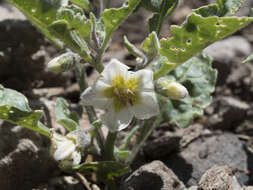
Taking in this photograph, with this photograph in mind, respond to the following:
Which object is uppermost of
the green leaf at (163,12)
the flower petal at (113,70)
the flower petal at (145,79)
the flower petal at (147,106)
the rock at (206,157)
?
the green leaf at (163,12)

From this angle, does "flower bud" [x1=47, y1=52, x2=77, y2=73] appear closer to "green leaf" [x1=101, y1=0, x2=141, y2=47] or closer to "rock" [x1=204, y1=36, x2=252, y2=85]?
"green leaf" [x1=101, y1=0, x2=141, y2=47]

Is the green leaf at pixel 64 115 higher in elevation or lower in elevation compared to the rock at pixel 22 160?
higher

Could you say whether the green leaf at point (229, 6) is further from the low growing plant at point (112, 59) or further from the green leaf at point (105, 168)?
the green leaf at point (105, 168)

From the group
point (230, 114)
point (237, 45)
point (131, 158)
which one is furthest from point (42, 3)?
point (237, 45)

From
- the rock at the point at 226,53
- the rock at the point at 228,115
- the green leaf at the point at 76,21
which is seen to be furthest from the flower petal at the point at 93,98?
the rock at the point at 226,53

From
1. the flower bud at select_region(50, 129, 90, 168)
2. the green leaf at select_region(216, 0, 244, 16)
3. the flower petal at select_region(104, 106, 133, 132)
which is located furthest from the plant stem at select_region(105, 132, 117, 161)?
the green leaf at select_region(216, 0, 244, 16)

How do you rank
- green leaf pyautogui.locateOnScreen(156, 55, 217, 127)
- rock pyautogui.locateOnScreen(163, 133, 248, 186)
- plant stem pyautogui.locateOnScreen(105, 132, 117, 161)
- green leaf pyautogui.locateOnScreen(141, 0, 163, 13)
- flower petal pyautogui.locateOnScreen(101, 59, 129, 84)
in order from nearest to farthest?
flower petal pyautogui.locateOnScreen(101, 59, 129, 84)
green leaf pyautogui.locateOnScreen(141, 0, 163, 13)
plant stem pyautogui.locateOnScreen(105, 132, 117, 161)
rock pyautogui.locateOnScreen(163, 133, 248, 186)
green leaf pyautogui.locateOnScreen(156, 55, 217, 127)
